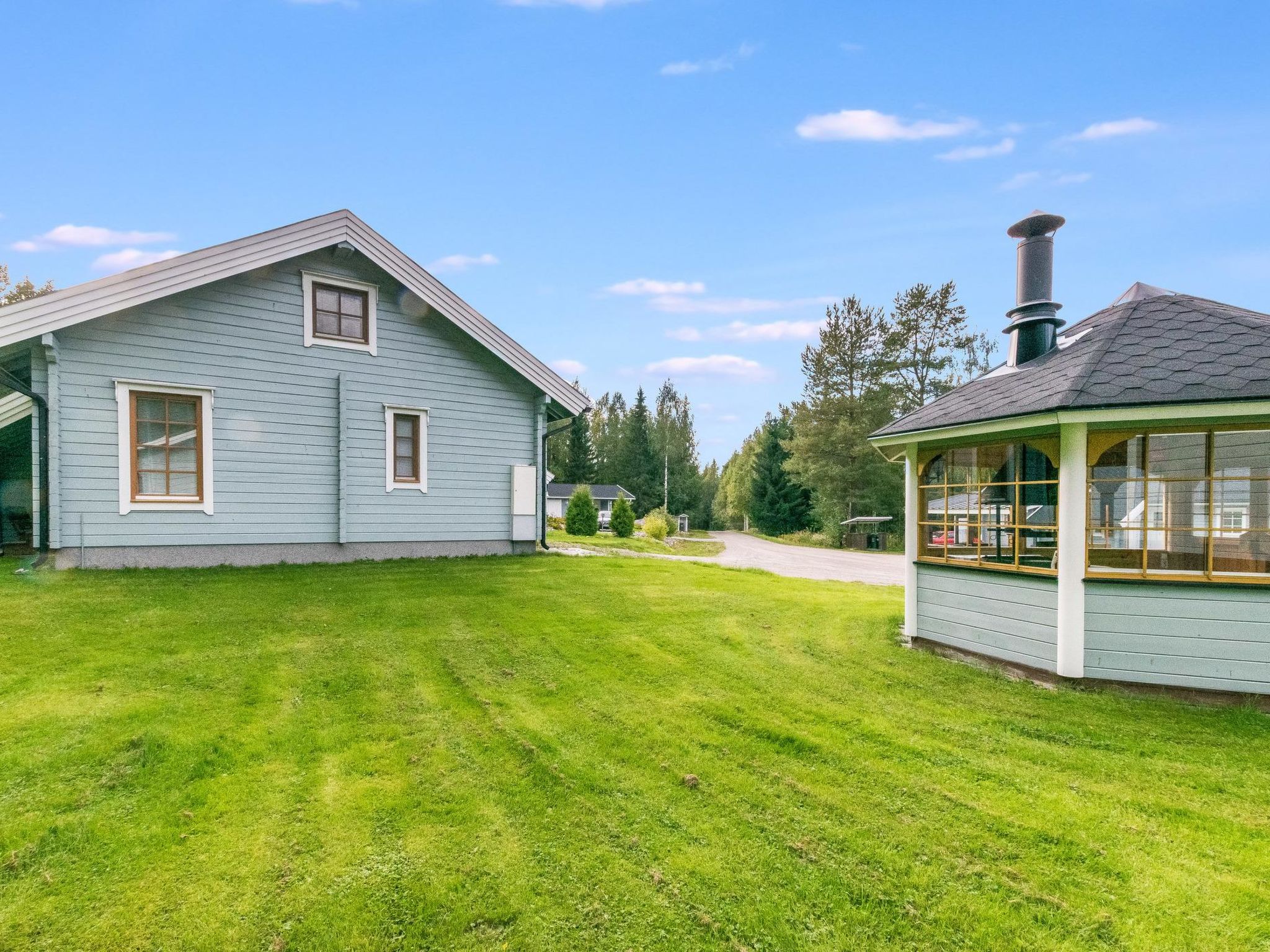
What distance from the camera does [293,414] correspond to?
9.23m

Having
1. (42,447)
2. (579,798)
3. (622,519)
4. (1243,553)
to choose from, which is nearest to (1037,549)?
(1243,553)

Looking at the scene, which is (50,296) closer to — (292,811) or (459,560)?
(459,560)

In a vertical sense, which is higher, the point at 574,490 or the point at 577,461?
the point at 577,461

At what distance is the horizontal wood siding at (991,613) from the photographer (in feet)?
18.5

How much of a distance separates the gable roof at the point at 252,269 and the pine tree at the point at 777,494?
28.1 m

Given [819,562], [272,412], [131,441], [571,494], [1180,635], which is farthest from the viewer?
[571,494]

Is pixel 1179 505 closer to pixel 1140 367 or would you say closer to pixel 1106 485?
pixel 1106 485

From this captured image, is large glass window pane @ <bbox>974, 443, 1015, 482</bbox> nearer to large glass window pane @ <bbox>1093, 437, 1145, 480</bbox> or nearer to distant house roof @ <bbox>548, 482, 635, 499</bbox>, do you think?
A: large glass window pane @ <bbox>1093, 437, 1145, 480</bbox>

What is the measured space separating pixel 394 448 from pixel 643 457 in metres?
41.1

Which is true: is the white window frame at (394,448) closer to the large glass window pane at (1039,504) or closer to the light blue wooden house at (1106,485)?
the light blue wooden house at (1106,485)

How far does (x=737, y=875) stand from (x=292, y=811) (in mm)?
2292

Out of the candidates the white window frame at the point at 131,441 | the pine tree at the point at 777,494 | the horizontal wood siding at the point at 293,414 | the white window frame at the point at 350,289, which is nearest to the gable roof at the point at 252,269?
the horizontal wood siding at the point at 293,414

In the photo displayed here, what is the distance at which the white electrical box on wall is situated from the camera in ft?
37.1

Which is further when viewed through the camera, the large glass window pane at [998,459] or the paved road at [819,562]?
the paved road at [819,562]
